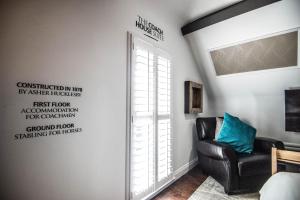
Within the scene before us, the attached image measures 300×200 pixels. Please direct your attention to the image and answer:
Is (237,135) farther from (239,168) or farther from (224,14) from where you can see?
(224,14)

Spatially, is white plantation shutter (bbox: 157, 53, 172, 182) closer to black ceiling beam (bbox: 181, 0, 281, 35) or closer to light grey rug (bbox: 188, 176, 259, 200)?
light grey rug (bbox: 188, 176, 259, 200)

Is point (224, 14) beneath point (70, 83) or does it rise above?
above

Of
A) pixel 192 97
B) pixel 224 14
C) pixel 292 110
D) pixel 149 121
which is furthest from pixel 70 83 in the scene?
pixel 292 110

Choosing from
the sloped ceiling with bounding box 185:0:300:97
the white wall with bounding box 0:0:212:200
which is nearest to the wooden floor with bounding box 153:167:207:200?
the white wall with bounding box 0:0:212:200

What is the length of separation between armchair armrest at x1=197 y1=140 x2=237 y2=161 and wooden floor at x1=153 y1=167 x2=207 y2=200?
42 cm

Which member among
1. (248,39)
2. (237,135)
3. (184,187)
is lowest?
(184,187)

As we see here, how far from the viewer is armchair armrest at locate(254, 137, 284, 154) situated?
2.11 m

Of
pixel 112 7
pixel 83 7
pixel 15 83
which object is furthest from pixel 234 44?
pixel 15 83

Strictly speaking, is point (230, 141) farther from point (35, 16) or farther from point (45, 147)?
point (35, 16)

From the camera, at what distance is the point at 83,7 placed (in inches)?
49.2

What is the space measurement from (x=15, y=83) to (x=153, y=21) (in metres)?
1.66

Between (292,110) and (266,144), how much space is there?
0.84 meters

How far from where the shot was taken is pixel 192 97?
2.68 meters

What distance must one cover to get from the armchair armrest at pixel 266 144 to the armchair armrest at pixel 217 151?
0.62m
